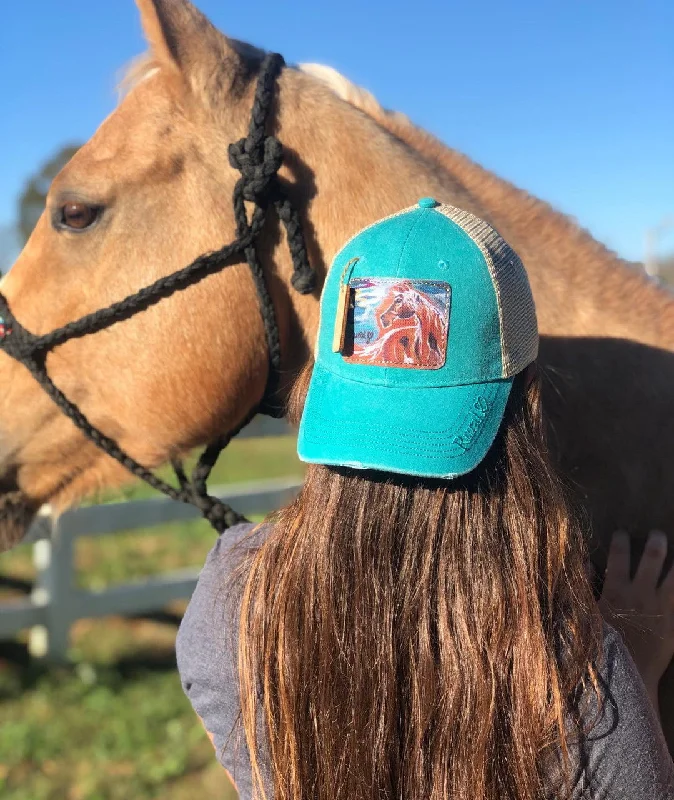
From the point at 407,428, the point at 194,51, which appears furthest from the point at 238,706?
the point at 194,51

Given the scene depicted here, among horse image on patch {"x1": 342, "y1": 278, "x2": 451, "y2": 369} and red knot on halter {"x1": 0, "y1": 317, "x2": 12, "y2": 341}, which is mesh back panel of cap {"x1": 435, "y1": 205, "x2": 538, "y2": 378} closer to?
horse image on patch {"x1": 342, "y1": 278, "x2": 451, "y2": 369}

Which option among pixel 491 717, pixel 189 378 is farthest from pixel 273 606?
pixel 189 378

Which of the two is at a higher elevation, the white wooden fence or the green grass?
the white wooden fence

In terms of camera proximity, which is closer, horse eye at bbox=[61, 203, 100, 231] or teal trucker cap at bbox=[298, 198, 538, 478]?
teal trucker cap at bbox=[298, 198, 538, 478]

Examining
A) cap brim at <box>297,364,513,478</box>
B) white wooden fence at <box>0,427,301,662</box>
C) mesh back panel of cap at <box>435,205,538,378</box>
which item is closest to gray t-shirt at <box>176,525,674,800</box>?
cap brim at <box>297,364,513,478</box>

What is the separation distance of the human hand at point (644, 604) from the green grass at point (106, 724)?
8.76 ft

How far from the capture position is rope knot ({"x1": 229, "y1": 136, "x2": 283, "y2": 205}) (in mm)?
1670

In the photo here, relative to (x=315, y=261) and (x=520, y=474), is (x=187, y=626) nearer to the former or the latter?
(x=520, y=474)

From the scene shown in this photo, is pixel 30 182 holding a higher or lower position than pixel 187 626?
higher

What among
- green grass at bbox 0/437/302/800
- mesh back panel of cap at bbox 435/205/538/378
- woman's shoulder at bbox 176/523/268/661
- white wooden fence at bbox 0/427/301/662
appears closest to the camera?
mesh back panel of cap at bbox 435/205/538/378

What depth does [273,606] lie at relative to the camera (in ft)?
3.91

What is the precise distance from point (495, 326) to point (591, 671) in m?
0.58

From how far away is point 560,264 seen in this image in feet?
6.00

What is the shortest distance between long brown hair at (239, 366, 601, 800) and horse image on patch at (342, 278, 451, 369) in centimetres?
20
